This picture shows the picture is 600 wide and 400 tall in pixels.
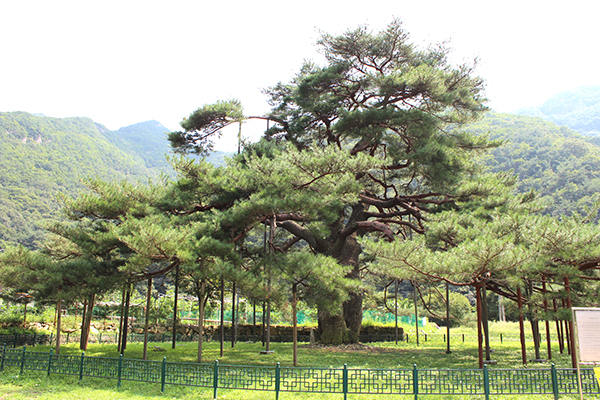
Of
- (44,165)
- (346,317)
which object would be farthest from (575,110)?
(346,317)

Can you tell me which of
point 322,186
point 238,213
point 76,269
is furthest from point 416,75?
point 76,269

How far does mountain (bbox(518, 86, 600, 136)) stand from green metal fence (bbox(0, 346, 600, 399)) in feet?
550

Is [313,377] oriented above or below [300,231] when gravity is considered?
below

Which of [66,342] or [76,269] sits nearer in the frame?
[76,269]

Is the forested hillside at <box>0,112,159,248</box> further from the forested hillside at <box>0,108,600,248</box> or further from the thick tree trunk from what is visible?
the thick tree trunk

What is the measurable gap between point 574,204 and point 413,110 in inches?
2041

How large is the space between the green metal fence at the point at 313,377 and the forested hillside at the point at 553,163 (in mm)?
49381

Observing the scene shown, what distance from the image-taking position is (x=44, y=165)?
8256 centimetres

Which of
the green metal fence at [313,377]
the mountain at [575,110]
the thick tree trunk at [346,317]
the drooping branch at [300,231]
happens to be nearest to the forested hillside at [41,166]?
the drooping branch at [300,231]

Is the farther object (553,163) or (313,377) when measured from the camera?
(553,163)

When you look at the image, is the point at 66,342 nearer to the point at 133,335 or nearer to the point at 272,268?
the point at 133,335

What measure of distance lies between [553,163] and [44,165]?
294ft

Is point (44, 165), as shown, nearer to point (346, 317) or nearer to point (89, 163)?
point (89, 163)

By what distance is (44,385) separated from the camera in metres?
10.2
